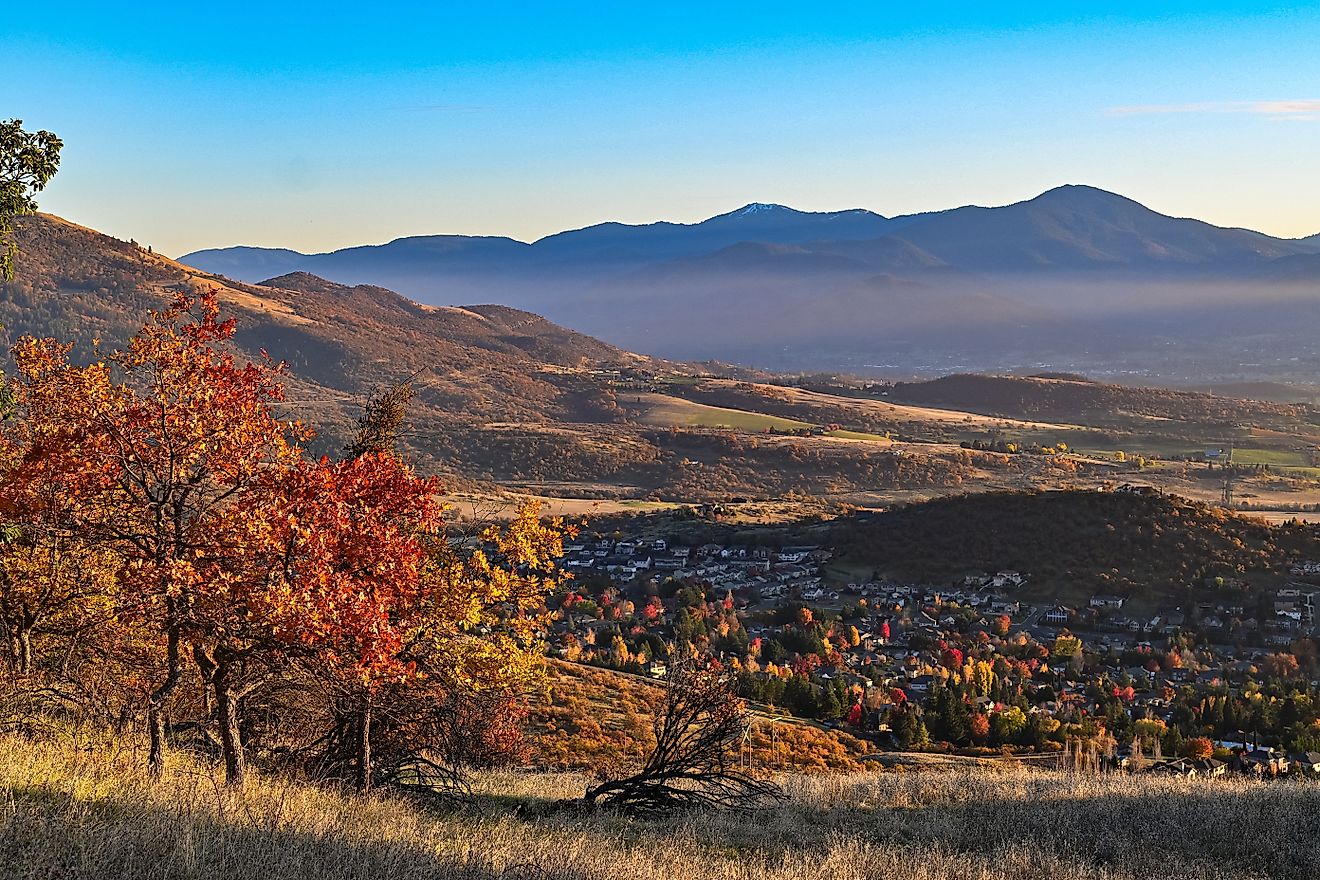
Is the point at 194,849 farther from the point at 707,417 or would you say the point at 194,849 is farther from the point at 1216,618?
the point at 707,417

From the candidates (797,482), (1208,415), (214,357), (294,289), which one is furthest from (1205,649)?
(294,289)

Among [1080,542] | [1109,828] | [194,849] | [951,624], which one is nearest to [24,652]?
[194,849]

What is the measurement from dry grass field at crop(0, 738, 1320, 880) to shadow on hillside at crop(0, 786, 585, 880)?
0.02 m

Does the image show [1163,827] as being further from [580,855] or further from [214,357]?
[214,357]

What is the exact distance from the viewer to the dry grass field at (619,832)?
7469 millimetres

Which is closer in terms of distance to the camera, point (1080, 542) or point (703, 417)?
point (1080, 542)

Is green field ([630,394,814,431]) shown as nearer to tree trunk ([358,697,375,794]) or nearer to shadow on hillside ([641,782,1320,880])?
shadow on hillside ([641,782,1320,880])

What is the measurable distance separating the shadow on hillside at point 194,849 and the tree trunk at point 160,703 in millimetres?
1434

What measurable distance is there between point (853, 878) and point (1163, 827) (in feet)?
14.9

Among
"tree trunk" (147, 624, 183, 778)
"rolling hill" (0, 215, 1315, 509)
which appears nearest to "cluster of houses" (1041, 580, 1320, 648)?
"rolling hill" (0, 215, 1315, 509)

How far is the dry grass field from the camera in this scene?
747cm

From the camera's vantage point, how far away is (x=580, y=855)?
8.75 meters

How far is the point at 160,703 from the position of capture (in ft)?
32.2

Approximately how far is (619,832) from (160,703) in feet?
15.4
